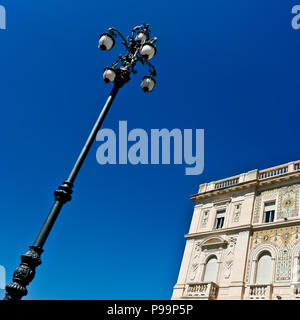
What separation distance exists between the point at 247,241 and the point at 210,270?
10.1 feet

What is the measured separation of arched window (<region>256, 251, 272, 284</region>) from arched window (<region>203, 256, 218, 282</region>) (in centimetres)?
263

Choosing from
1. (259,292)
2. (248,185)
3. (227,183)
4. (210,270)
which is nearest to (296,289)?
(259,292)

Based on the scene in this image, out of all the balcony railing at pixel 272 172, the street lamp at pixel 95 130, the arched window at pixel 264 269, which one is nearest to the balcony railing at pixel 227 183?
the balcony railing at pixel 272 172

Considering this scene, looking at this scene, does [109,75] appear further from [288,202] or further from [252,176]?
[252,176]

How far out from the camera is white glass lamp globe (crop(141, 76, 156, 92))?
352 inches

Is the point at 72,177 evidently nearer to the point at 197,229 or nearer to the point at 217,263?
the point at 217,263

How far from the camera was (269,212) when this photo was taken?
1939 cm

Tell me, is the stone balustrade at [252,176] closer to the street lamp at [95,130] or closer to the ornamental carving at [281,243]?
the ornamental carving at [281,243]

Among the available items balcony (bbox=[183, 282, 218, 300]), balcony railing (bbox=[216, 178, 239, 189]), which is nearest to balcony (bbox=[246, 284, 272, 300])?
balcony (bbox=[183, 282, 218, 300])

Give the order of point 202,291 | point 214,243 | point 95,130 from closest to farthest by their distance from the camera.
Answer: point 95,130 < point 202,291 < point 214,243

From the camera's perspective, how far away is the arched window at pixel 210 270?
18859mm

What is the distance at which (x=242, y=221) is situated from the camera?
64.6 ft
